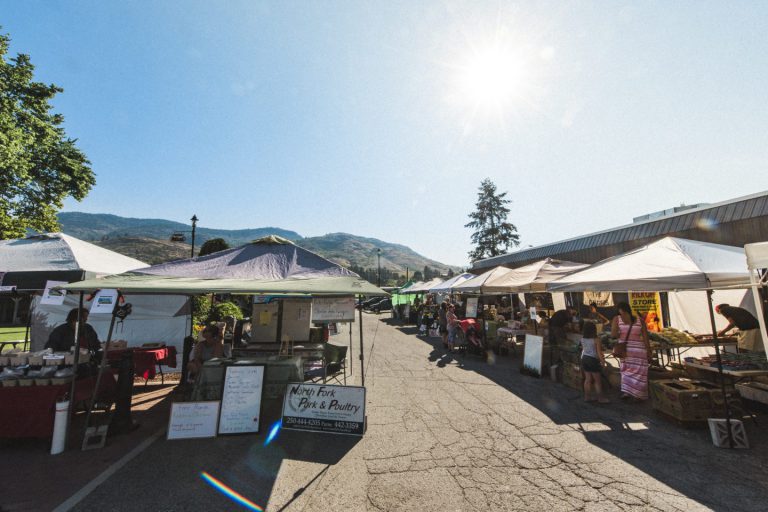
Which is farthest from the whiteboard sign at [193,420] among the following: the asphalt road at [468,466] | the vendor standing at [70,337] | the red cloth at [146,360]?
the red cloth at [146,360]

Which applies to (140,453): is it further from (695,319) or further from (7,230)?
(7,230)

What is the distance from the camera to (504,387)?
7.85 meters

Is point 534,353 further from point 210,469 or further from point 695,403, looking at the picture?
point 210,469

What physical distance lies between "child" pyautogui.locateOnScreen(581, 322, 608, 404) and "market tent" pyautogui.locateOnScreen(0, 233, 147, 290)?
941 cm

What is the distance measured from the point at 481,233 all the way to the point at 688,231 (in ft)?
102

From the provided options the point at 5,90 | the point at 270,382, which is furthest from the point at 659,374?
the point at 5,90

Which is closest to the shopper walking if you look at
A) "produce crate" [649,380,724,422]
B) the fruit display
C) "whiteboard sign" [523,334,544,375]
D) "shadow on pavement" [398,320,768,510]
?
"whiteboard sign" [523,334,544,375]

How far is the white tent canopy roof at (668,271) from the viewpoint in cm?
517

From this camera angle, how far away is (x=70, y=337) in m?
6.25

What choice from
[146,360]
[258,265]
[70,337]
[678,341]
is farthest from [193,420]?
[678,341]

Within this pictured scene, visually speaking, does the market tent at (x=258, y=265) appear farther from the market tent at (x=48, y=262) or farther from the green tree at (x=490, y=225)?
the green tree at (x=490, y=225)

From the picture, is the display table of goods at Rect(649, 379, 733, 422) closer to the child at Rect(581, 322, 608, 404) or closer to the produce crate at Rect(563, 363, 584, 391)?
the child at Rect(581, 322, 608, 404)

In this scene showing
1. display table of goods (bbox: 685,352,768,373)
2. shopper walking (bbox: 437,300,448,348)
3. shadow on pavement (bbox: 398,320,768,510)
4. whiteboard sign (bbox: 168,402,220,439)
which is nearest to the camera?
shadow on pavement (bbox: 398,320,768,510)

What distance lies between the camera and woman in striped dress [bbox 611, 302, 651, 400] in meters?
6.41
